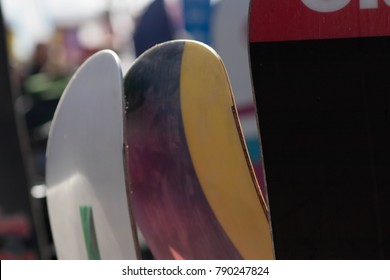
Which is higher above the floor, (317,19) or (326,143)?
(317,19)

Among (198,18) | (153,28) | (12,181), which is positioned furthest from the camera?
(153,28)

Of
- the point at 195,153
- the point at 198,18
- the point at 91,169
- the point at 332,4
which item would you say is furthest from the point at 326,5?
the point at 198,18

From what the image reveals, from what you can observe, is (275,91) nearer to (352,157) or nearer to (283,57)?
(283,57)

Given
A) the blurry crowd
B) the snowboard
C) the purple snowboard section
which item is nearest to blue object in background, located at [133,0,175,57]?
the blurry crowd

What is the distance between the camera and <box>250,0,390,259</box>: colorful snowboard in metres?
1.68

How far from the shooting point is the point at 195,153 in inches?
74.5

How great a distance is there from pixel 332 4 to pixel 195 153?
42 centimetres

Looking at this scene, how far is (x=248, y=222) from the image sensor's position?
1906 mm

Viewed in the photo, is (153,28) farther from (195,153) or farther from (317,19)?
(317,19)

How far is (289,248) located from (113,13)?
5.39 meters

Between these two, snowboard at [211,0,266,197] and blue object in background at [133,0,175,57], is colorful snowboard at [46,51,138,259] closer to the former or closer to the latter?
snowboard at [211,0,266,197]

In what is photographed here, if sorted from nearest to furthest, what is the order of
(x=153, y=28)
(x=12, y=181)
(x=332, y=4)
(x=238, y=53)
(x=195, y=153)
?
(x=332, y=4) → (x=195, y=153) → (x=12, y=181) → (x=238, y=53) → (x=153, y=28)

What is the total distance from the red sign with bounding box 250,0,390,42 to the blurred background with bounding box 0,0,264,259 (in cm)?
100

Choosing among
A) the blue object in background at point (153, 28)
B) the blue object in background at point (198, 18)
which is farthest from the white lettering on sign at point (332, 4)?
the blue object in background at point (153, 28)
